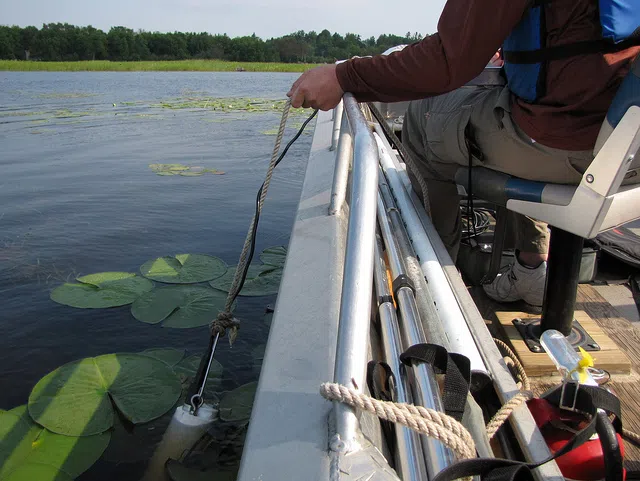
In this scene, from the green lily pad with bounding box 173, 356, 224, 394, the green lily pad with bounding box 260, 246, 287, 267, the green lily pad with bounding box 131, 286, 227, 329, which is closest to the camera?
the green lily pad with bounding box 173, 356, 224, 394

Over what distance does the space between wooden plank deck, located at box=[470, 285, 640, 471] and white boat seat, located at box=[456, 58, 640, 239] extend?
478 mm

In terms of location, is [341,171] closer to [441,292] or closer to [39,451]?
[441,292]

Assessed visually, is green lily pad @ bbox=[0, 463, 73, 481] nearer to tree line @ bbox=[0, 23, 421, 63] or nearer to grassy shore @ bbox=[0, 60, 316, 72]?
grassy shore @ bbox=[0, 60, 316, 72]

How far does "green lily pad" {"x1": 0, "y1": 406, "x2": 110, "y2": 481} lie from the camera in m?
1.65

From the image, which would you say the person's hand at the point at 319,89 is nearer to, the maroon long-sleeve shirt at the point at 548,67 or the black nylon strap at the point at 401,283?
the maroon long-sleeve shirt at the point at 548,67

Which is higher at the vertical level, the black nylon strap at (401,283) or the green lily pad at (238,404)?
the black nylon strap at (401,283)

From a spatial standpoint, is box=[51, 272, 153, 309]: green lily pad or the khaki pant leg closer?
the khaki pant leg

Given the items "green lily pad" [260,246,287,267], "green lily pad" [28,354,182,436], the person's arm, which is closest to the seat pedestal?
the person's arm

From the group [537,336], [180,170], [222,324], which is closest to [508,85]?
[537,336]

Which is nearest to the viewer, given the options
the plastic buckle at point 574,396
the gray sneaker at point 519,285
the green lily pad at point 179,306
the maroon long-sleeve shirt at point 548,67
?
the plastic buckle at point 574,396

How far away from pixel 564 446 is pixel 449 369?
201 millimetres

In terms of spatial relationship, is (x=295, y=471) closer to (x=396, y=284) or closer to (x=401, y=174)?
(x=396, y=284)

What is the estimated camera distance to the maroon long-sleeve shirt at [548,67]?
107 centimetres

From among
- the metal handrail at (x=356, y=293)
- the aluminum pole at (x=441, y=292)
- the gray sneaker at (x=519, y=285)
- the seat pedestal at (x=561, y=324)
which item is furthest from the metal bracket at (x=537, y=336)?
the metal handrail at (x=356, y=293)
